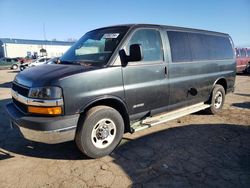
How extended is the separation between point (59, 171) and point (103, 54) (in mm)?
1991

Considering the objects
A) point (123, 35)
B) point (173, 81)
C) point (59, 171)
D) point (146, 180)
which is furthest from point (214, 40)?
point (59, 171)

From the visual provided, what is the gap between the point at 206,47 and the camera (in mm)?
5938

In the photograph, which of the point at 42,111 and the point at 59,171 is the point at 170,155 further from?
the point at 42,111

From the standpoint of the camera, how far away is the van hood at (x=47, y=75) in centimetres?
338

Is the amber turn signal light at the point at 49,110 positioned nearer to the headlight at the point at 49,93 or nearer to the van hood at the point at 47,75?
the headlight at the point at 49,93

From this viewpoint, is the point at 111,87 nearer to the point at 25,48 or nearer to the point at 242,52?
the point at 242,52

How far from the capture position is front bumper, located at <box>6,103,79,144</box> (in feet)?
10.8

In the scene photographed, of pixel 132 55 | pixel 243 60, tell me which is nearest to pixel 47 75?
→ pixel 132 55

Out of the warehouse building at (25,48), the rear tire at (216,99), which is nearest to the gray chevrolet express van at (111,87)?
the rear tire at (216,99)

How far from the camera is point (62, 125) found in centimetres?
335

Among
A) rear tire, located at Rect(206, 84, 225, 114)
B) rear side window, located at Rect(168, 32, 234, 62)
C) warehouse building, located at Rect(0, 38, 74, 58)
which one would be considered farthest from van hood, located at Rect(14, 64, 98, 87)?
warehouse building, located at Rect(0, 38, 74, 58)

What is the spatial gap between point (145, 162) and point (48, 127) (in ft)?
5.18

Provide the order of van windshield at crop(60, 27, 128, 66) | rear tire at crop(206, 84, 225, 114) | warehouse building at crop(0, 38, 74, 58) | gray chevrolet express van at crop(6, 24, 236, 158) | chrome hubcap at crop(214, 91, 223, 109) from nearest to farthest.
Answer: gray chevrolet express van at crop(6, 24, 236, 158) < van windshield at crop(60, 27, 128, 66) < rear tire at crop(206, 84, 225, 114) < chrome hubcap at crop(214, 91, 223, 109) < warehouse building at crop(0, 38, 74, 58)

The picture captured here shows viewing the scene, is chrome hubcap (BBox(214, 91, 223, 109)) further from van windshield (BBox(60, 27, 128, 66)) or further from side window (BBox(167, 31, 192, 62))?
van windshield (BBox(60, 27, 128, 66))
